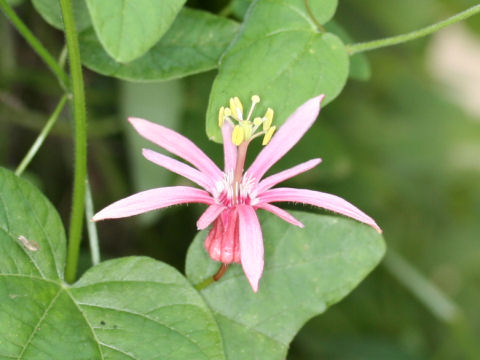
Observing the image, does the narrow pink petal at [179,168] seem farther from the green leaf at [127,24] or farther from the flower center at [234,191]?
the green leaf at [127,24]

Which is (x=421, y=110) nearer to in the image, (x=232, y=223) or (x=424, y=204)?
(x=424, y=204)

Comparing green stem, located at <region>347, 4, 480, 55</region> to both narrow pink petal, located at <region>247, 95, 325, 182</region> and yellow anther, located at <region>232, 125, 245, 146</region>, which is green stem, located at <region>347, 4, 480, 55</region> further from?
yellow anther, located at <region>232, 125, 245, 146</region>

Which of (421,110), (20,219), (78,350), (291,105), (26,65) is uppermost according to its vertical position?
(291,105)

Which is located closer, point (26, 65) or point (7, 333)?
point (7, 333)

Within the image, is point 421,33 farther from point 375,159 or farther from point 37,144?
point 375,159

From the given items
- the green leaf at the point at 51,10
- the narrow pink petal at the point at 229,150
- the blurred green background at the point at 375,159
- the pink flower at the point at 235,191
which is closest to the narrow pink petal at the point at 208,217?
the pink flower at the point at 235,191

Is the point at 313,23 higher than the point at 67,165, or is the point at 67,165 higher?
the point at 313,23

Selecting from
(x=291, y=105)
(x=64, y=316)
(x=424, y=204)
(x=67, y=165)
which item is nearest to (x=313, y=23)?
(x=291, y=105)
